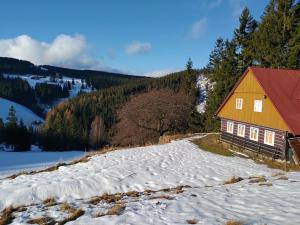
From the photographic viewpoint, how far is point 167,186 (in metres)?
17.7

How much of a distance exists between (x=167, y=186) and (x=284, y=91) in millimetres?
15827

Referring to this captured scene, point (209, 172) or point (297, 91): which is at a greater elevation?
point (297, 91)

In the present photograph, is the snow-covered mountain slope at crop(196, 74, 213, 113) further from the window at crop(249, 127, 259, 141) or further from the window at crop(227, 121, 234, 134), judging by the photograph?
the window at crop(249, 127, 259, 141)

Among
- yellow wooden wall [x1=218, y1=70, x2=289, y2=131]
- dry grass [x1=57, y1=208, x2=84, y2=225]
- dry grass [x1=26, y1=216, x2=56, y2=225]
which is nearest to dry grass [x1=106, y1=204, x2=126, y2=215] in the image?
dry grass [x1=57, y1=208, x2=84, y2=225]

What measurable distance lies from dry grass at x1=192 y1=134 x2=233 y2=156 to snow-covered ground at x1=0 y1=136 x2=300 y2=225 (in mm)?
1856

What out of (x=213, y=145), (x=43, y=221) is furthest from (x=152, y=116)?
(x=43, y=221)

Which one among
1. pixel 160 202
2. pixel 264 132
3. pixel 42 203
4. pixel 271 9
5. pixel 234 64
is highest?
pixel 271 9

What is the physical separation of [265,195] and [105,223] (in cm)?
645

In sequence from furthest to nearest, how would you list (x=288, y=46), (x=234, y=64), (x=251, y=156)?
(x=234, y=64) < (x=288, y=46) < (x=251, y=156)

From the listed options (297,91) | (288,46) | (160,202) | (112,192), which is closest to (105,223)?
(160,202)

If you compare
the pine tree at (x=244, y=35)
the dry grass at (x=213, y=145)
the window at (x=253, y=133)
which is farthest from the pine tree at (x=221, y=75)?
the window at (x=253, y=133)

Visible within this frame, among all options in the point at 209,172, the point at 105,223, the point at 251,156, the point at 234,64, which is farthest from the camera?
the point at 234,64

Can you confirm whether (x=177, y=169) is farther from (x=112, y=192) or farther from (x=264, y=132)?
(x=264, y=132)

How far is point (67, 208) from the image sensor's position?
12469mm
